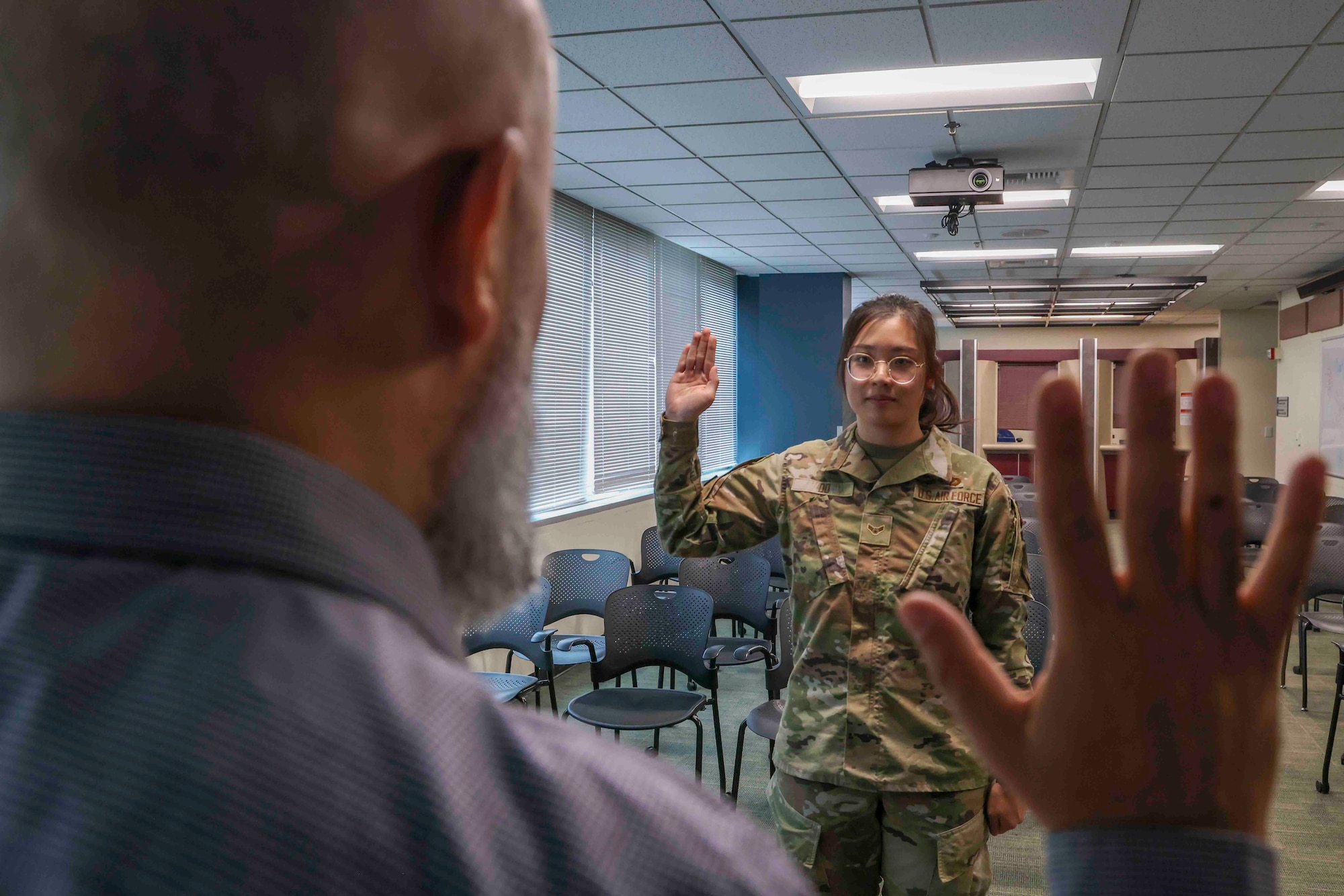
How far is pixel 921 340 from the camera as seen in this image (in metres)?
2.21

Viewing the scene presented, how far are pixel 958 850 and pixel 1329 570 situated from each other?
14.8 feet

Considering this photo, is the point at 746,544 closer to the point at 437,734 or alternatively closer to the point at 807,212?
the point at 437,734

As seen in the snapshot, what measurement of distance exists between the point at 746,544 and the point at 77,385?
6.20 feet

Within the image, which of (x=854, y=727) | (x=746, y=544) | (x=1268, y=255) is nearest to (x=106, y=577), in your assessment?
(x=854, y=727)

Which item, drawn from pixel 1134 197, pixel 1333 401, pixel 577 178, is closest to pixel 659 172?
pixel 577 178

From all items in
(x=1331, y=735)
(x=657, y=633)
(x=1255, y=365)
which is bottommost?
(x=1331, y=735)

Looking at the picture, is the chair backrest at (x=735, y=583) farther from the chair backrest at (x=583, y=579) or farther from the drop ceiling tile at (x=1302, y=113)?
the drop ceiling tile at (x=1302, y=113)

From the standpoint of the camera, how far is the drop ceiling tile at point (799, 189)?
5.70 meters

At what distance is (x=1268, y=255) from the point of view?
27.6 ft

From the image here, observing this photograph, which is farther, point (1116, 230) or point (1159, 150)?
point (1116, 230)

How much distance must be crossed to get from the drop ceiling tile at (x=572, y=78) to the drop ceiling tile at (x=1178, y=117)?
2372mm

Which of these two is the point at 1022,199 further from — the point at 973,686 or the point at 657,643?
the point at 973,686

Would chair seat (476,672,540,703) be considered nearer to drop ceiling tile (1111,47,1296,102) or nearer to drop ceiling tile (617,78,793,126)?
drop ceiling tile (617,78,793,126)

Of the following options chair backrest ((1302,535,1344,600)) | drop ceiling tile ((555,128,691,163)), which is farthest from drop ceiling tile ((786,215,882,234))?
chair backrest ((1302,535,1344,600))
